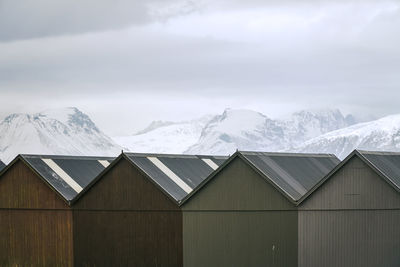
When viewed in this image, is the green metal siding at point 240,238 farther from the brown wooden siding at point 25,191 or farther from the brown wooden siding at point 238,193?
the brown wooden siding at point 25,191

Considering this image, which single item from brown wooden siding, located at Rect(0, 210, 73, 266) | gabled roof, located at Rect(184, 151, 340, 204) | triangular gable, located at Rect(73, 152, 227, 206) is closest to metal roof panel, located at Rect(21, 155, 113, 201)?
brown wooden siding, located at Rect(0, 210, 73, 266)

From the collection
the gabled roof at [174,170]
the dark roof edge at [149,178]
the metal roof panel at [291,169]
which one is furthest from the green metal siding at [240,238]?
the gabled roof at [174,170]

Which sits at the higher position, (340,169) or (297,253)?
(340,169)

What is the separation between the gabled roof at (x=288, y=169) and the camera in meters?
48.2

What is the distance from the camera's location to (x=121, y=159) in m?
52.0

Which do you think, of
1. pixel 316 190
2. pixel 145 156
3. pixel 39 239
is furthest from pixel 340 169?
pixel 39 239

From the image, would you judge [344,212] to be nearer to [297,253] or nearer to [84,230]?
[297,253]

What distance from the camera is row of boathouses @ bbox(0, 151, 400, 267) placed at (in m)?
45.8

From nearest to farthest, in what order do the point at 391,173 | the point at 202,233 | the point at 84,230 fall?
the point at 391,173 < the point at 202,233 < the point at 84,230

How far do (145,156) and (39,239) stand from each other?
8315 millimetres

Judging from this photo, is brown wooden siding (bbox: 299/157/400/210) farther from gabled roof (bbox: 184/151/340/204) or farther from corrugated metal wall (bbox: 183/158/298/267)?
corrugated metal wall (bbox: 183/158/298/267)

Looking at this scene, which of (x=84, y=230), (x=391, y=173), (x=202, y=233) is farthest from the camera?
(x=84, y=230)

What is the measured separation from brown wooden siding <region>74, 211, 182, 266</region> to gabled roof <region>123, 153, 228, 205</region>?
1697 millimetres

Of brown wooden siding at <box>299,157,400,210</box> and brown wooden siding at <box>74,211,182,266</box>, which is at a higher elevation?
brown wooden siding at <box>299,157,400,210</box>
